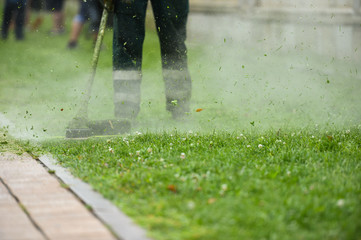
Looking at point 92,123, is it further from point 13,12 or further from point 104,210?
point 104,210

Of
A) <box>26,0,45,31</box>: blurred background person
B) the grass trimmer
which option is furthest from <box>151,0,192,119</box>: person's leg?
<box>26,0,45,31</box>: blurred background person

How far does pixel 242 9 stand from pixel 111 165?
4.10 meters

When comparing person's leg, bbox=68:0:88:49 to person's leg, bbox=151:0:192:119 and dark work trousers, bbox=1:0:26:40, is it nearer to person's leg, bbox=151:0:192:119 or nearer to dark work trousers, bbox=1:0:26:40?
dark work trousers, bbox=1:0:26:40

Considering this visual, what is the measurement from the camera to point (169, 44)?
572cm

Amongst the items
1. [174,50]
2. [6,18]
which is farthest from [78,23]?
[174,50]

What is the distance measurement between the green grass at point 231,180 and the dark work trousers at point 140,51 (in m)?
0.84

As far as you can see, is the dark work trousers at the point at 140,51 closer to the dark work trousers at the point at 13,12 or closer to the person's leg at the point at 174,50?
the person's leg at the point at 174,50

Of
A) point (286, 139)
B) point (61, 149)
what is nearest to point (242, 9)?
point (286, 139)

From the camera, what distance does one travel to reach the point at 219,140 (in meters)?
4.66

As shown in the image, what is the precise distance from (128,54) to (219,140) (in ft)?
4.87

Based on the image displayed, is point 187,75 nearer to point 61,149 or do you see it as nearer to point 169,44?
point 169,44

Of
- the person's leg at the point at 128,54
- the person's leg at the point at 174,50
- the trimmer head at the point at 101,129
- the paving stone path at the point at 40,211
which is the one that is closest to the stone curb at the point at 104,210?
the paving stone path at the point at 40,211

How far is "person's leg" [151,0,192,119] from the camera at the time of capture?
5642mm

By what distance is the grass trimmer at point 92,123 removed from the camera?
5.07 metres
